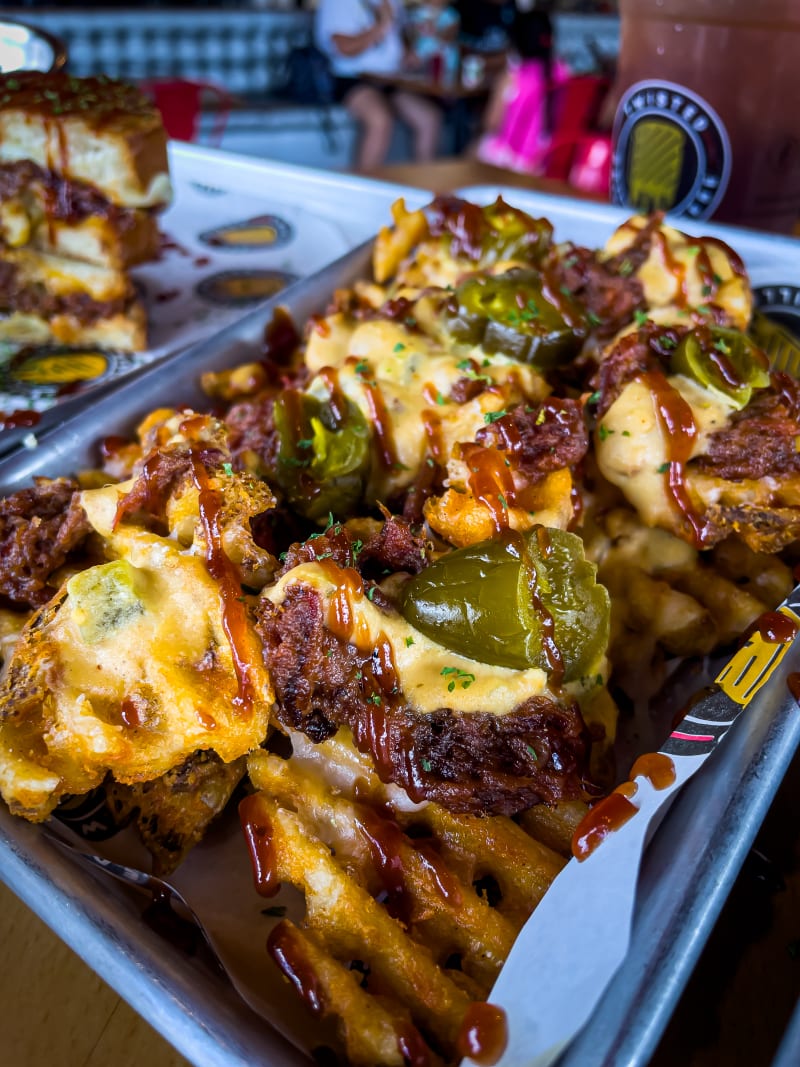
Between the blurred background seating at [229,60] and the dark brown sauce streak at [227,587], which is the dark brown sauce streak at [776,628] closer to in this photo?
the dark brown sauce streak at [227,587]

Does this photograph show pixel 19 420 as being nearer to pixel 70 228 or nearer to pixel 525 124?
pixel 70 228

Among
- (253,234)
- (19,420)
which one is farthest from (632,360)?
(253,234)

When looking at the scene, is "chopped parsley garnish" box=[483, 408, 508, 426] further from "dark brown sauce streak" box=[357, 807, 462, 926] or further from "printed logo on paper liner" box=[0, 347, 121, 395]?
"printed logo on paper liner" box=[0, 347, 121, 395]

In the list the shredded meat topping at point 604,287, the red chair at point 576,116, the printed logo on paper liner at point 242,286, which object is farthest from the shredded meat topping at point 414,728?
the red chair at point 576,116

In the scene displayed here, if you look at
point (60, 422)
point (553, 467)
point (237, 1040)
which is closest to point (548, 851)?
point (237, 1040)

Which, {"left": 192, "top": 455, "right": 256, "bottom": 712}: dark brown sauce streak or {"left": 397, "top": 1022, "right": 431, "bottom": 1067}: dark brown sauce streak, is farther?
{"left": 192, "top": 455, "right": 256, "bottom": 712}: dark brown sauce streak

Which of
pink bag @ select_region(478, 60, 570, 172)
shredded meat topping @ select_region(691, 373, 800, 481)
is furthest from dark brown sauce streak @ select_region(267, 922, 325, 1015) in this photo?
pink bag @ select_region(478, 60, 570, 172)
